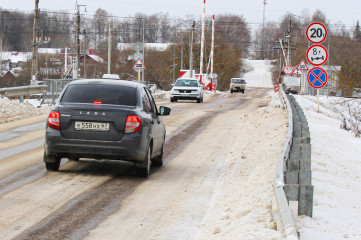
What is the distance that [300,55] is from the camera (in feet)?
366

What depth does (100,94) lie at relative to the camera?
10141mm

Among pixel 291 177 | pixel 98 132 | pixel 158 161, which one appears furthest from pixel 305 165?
pixel 158 161

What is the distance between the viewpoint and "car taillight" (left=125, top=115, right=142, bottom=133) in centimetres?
965

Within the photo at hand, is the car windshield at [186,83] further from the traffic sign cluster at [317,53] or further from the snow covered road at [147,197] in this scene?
the snow covered road at [147,197]

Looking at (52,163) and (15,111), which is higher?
(52,163)

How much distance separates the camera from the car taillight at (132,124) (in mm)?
9648

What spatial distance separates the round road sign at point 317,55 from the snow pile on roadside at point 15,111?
9572mm

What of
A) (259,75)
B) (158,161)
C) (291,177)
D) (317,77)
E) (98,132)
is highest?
(317,77)

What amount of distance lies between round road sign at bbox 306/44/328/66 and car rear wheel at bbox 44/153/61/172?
1188cm

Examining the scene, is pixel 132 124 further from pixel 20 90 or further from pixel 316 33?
pixel 20 90

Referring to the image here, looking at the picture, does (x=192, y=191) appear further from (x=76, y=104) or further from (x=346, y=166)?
(x=346, y=166)

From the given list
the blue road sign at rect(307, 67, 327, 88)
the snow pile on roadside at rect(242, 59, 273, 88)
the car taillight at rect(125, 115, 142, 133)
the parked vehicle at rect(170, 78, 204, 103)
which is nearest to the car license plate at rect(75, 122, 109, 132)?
the car taillight at rect(125, 115, 142, 133)

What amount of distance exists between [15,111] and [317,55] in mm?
10749

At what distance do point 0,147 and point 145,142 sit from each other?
450 cm
